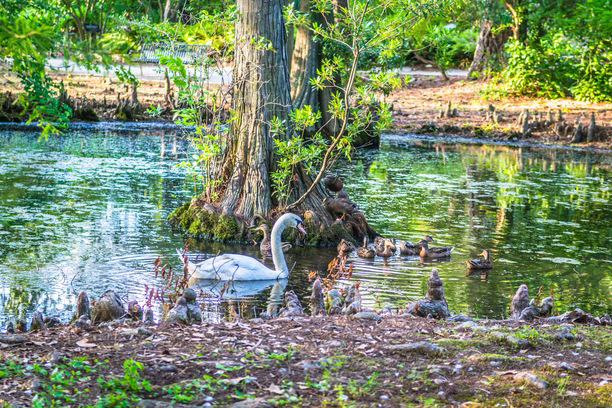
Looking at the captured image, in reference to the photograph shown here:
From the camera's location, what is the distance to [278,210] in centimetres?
1371

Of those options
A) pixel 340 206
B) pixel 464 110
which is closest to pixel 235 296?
pixel 340 206

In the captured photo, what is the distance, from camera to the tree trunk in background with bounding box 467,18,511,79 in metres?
37.6

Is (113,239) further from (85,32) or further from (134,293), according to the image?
(85,32)

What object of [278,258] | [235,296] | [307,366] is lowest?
[235,296]

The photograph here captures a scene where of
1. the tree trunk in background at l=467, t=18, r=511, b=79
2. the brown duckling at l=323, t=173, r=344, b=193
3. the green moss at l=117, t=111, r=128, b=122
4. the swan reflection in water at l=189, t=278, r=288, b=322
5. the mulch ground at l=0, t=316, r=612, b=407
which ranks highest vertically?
the tree trunk in background at l=467, t=18, r=511, b=79

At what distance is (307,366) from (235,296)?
448cm

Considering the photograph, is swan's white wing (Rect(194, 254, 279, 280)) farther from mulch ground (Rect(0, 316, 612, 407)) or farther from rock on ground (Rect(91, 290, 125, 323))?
mulch ground (Rect(0, 316, 612, 407))

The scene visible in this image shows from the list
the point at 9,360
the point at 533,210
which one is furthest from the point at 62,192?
the point at 9,360

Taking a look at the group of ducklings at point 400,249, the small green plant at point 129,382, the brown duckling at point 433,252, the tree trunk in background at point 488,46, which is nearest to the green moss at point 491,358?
the small green plant at point 129,382

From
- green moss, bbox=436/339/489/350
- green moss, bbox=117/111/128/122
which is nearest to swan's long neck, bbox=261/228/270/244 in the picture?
green moss, bbox=436/339/489/350

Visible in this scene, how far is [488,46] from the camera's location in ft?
125

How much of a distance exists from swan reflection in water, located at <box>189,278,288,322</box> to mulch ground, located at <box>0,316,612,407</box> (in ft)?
7.00

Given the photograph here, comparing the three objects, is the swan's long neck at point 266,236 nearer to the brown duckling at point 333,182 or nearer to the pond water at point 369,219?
the pond water at point 369,219

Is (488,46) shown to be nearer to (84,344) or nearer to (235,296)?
(235,296)
